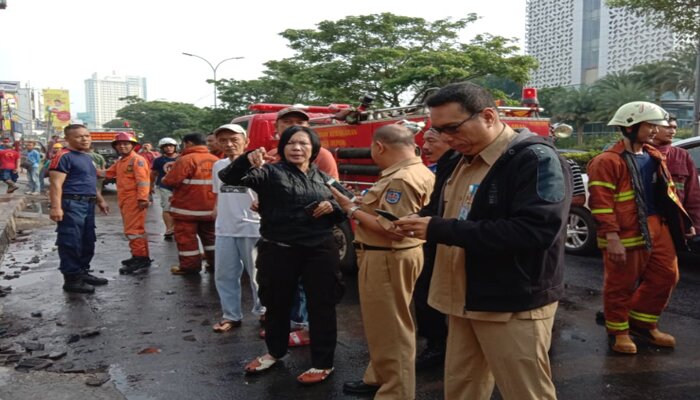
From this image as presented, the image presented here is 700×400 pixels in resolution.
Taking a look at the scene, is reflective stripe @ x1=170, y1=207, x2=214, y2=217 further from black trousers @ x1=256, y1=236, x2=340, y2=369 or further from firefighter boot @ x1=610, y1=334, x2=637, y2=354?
firefighter boot @ x1=610, y1=334, x2=637, y2=354

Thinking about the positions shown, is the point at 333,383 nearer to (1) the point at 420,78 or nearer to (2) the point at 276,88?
(1) the point at 420,78

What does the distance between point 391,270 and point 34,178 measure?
18.1 metres

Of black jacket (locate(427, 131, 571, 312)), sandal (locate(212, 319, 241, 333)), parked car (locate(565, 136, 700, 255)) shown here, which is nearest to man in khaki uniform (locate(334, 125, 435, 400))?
black jacket (locate(427, 131, 571, 312))

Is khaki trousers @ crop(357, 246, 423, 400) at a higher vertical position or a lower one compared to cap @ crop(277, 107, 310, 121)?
lower

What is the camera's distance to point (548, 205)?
6.14 feet

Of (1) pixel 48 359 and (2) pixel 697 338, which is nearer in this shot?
(1) pixel 48 359

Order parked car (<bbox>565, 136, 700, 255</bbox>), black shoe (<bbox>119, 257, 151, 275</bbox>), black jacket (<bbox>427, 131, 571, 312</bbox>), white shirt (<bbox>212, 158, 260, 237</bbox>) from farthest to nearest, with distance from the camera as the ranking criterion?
parked car (<bbox>565, 136, 700, 255</bbox>) → black shoe (<bbox>119, 257, 151, 275</bbox>) → white shirt (<bbox>212, 158, 260, 237</bbox>) → black jacket (<bbox>427, 131, 571, 312</bbox>)

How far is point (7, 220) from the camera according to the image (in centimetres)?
1009

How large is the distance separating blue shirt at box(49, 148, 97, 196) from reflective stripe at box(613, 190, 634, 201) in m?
5.05

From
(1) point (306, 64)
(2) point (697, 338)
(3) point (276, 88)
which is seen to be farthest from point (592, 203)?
(3) point (276, 88)

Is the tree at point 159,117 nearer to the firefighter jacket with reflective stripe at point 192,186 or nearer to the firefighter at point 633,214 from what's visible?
the firefighter jacket with reflective stripe at point 192,186

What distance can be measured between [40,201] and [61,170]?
458 inches

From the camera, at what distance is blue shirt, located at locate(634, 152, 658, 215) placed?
3885 millimetres

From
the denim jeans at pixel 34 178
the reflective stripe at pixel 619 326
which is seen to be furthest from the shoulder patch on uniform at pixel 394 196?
the denim jeans at pixel 34 178
